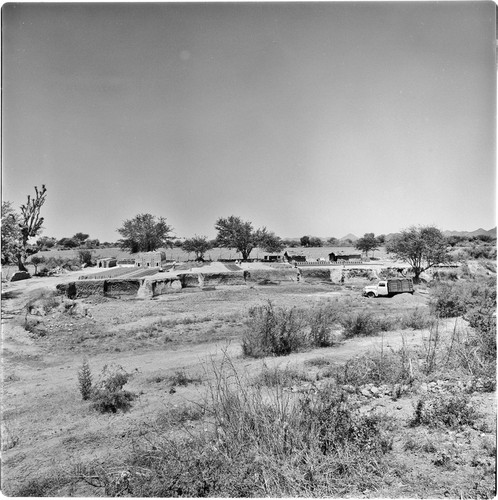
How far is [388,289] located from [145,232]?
13.0m

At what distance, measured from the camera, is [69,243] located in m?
35.3

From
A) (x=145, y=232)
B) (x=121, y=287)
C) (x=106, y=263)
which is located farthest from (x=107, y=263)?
(x=121, y=287)

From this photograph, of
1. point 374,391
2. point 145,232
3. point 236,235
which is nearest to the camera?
point 374,391

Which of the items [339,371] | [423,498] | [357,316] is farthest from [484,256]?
[423,498]

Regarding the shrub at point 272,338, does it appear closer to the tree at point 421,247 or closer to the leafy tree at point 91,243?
the tree at point 421,247

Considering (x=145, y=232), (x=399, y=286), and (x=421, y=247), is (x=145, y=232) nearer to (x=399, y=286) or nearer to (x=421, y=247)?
(x=399, y=286)

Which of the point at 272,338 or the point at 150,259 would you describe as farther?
the point at 150,259

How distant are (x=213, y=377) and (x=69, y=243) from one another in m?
34.5

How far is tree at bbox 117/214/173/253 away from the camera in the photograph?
18.3m

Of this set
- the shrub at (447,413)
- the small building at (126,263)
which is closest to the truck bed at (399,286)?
the shrub at (447,413)

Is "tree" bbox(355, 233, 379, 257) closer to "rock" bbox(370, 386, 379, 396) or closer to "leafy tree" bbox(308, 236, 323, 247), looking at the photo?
"leafy tree" bbox(308, 236, 323, 247)

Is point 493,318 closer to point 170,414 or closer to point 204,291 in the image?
point 170,414

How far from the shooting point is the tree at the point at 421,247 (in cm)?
2022

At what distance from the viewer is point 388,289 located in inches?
624
